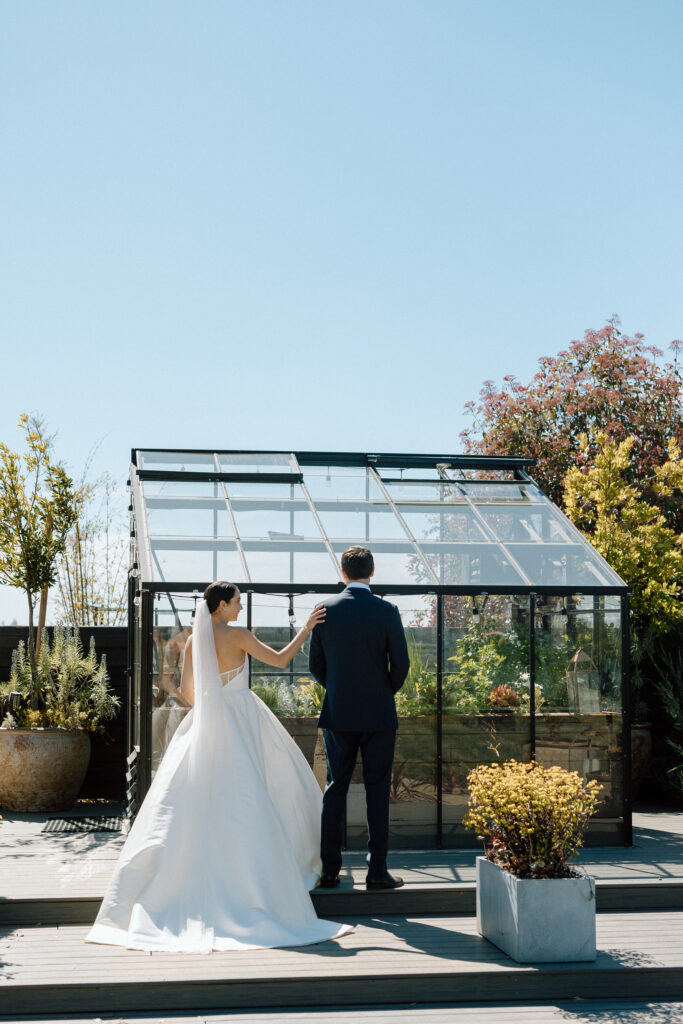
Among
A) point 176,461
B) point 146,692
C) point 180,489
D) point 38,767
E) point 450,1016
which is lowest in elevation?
point 450,1016

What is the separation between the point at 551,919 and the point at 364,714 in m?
1.36

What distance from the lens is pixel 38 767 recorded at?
7805 millimetres

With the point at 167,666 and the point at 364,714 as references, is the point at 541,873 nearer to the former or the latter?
the point at 364,714

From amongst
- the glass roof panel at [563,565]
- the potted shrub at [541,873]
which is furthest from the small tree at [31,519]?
the potted shrub at [541,873]

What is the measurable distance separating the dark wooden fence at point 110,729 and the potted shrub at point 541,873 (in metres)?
4.78

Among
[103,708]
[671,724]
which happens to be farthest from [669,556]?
[103,708]

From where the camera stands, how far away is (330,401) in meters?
10.4

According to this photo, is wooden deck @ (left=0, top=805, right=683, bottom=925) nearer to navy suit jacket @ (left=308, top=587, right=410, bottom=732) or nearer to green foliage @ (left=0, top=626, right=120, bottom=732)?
navy suit jacket @ (left=308, top=587, right=410, bottom=732)

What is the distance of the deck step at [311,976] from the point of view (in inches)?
156

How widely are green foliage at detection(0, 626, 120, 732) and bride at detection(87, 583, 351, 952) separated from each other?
10.2 feet

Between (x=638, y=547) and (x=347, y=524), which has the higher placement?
(x=347, y=524)

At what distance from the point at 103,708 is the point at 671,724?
4732mm

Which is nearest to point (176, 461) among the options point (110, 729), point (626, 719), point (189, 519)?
point (189, 519)

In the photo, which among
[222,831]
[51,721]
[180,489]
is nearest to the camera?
[222,831]
